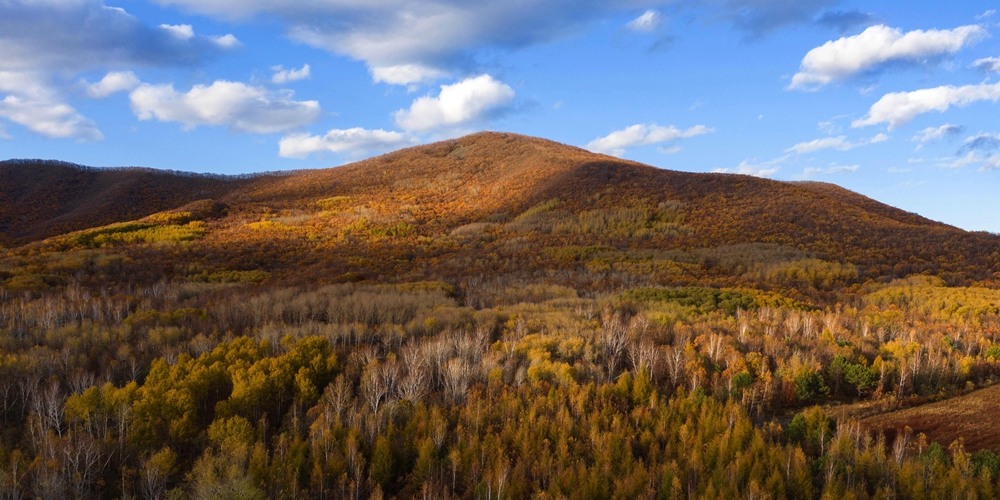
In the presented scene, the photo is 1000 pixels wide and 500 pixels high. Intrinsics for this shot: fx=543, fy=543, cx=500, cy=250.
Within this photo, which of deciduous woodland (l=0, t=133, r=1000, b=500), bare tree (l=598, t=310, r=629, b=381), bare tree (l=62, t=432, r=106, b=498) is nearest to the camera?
bare tree (l=62, t=432, r=106, b=498)

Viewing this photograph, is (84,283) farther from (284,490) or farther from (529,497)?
(529,497)

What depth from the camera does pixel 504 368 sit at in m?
20.6

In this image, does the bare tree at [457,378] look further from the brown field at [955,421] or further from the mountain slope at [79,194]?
the mountain slope at [79,194]

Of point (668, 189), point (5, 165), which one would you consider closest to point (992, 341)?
point (668, 189)

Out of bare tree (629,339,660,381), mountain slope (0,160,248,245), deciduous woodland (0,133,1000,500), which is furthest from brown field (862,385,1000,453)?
mountain slope (0,160,248,245)

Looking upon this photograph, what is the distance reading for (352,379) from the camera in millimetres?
20156

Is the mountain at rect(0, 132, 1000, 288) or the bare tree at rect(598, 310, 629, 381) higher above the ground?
the mountain at rect(0, 132, 1000, 288)

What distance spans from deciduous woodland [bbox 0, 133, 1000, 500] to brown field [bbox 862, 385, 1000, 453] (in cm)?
13

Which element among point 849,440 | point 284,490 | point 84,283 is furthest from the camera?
point 84,283

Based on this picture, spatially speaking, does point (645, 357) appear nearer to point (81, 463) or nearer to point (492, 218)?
point (81, 463)

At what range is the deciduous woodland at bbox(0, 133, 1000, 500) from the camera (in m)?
13.6

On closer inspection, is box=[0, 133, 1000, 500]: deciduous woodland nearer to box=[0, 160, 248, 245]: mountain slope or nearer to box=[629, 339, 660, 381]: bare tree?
box=[629, 339, 660, 381]: bare tree

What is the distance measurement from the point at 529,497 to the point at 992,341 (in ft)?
82.5

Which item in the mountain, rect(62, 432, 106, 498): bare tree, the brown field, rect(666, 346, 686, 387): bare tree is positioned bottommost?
the brown field
